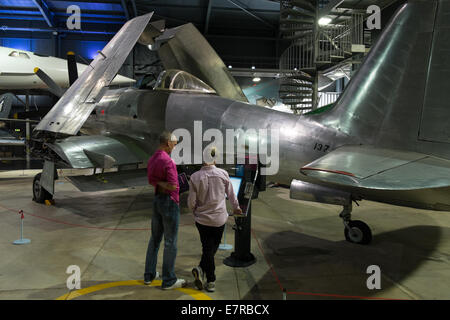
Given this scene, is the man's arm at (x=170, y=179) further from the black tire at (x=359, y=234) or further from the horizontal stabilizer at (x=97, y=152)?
the horizontal stabilizer at (x=97, y=152)

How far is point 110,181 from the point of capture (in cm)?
668

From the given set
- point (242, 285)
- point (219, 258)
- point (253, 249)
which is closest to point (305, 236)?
point (253, 249)

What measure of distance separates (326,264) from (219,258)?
1.51m

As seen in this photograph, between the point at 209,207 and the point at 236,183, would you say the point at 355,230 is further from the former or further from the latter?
the point at 209,207

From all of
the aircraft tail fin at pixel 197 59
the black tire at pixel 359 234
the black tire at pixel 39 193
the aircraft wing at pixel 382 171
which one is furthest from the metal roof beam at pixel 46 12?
the aircraft wing at pixel 382 171

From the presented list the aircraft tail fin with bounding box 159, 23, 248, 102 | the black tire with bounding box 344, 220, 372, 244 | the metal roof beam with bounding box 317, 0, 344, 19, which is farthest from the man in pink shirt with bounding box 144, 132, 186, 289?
the metal roof beam with bounding box 317, 0, 344, 19

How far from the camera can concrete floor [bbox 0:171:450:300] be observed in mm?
3707

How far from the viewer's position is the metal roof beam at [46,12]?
71.1ft

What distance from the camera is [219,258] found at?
4.75 m

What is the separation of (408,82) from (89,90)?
20.9 ft

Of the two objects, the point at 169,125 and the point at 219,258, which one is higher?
the point at 169,125

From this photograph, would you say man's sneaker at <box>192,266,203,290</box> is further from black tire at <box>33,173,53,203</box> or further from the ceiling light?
the ceiling light

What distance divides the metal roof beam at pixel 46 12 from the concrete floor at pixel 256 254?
745 inches
